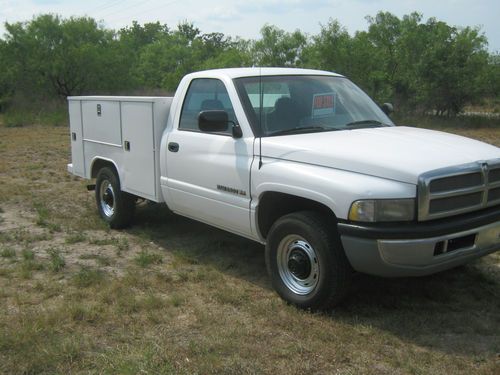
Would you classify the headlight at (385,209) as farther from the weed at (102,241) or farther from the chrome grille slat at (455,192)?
the weed at (102,241)

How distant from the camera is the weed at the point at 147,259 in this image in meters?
5.54

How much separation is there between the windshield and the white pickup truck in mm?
13

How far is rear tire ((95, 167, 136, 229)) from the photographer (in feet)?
21.9

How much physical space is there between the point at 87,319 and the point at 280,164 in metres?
1.88

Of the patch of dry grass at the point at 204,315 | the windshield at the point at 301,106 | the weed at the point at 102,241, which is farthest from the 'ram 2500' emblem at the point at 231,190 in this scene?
the weed at the point at 102,241

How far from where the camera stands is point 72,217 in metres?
7.48

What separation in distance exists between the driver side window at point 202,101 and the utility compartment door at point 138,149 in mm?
420

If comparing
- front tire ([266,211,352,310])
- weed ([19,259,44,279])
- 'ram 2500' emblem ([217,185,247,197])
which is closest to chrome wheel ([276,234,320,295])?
front tire ([266,211,352,310])

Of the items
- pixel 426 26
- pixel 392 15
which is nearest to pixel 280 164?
pixel 426 26

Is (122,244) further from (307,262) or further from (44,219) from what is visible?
(307,262)

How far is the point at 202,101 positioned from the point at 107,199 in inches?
93.0

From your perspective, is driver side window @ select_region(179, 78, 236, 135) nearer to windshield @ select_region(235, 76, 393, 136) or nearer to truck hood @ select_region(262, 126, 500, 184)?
windshield @ select_region(235, 76, 393, 136)

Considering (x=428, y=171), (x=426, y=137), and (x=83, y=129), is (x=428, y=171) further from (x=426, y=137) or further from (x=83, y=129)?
(x=83, y=129)

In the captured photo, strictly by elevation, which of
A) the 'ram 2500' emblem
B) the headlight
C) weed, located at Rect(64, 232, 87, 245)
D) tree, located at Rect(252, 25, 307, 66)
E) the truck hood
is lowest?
weed, located at Rect(64, 232, 87, 245)
